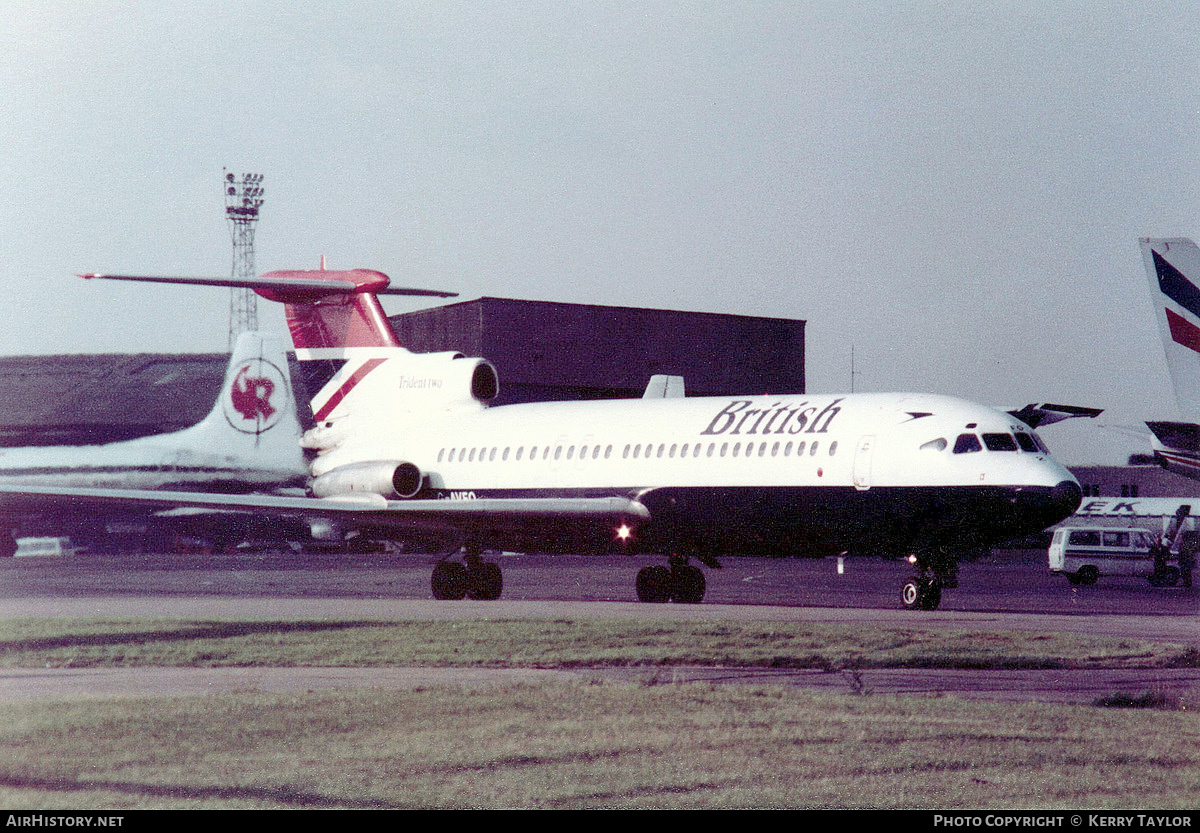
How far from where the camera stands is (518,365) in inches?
2047

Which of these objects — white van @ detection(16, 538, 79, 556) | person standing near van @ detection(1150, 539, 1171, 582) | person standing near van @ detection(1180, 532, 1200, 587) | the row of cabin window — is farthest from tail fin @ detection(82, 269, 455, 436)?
person standing near van @ detection(1180, 532, 1200, 587)

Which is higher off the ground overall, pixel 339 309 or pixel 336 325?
pixel 339 309

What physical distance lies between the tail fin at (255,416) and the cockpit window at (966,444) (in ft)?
87.9

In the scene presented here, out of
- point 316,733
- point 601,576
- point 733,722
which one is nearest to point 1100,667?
point 733,722

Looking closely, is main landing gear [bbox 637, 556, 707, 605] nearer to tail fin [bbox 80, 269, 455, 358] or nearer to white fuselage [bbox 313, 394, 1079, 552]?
white fuselage [bbox 313, 394, 1079, 552]

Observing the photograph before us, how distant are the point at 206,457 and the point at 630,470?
23285mm

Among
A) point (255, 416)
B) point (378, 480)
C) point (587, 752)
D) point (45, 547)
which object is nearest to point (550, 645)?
point (587, 752)

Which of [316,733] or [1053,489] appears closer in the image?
[316,733]

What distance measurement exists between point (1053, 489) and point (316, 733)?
14.8 metres

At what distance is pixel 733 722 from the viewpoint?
10.3 meters

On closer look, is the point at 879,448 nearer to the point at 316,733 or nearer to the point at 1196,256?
the point at 1196,256

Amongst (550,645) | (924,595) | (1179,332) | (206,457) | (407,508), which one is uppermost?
(1179,332)

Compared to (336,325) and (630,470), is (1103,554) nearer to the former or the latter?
(630,470)

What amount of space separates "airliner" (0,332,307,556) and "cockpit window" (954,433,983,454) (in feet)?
87.3
